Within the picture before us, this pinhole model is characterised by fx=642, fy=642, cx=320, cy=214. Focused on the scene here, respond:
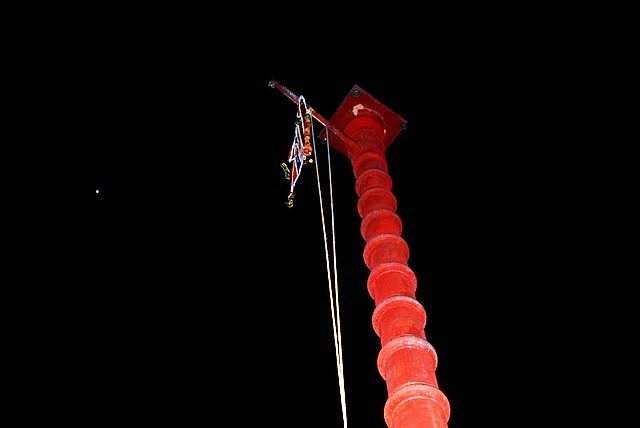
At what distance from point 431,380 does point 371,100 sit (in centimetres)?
402

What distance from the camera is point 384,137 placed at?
7.10 metres

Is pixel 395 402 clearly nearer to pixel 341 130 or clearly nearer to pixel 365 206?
pixel 365 206

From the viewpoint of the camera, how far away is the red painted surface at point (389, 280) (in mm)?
3408

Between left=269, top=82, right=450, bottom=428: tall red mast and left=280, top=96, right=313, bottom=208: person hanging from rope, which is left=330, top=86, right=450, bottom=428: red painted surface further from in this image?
left=280, top=96, right=313, bottom=208: person hanging from rope

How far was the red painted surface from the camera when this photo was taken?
3408 millimetres

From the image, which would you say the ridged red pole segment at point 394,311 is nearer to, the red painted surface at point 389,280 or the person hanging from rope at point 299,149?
the red painted surface at point 389,280

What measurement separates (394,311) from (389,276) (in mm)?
453

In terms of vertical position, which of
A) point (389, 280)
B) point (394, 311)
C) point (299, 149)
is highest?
point (299, 149)

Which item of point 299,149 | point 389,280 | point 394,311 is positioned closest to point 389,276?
point 389,280

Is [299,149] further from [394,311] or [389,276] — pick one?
[394,311]

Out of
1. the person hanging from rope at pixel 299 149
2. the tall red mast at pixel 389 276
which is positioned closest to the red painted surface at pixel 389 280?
the tall red mast at pixel 389 276

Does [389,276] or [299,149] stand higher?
[299,149]

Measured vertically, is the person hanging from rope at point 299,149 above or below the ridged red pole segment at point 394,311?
above

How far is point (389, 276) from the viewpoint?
4.65 metres
